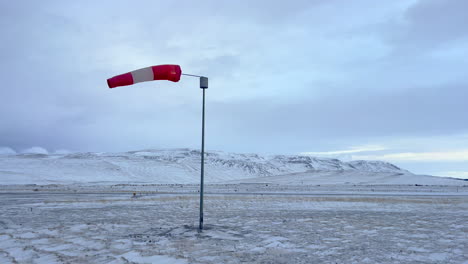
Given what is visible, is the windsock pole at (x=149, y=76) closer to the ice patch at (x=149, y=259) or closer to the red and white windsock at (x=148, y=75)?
the red and white windsock at (x=148, y=75)

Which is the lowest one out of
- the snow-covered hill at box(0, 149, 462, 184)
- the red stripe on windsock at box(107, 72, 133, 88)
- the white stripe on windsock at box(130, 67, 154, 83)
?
the snow-covered hill at box(0, 149, 462, 184)

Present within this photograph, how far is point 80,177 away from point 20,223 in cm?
7774

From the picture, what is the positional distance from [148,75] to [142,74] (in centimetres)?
18

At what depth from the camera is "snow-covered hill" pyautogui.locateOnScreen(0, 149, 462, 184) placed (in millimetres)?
81812

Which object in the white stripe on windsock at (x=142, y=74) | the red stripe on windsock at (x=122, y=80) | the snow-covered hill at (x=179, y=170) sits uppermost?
the white stripe on windsock at (x=142, y=74)

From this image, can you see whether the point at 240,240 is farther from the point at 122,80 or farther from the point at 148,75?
the point at 122,80

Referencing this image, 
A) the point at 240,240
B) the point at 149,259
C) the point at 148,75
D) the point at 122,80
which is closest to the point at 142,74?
the point at 148,75

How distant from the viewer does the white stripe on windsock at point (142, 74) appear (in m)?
10.8

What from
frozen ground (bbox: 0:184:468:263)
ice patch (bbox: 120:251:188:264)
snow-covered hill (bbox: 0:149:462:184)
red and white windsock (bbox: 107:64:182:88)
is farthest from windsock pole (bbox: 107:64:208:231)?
snow-covered hill (bbox: 0:149:462:184)

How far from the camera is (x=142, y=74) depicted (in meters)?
10.8

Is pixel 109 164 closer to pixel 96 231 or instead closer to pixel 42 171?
pixel 42 171

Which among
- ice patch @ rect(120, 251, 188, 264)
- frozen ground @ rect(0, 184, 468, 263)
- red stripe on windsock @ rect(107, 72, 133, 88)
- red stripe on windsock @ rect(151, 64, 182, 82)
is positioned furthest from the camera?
red stripe on windsock @ rect(151, 64, 182, 82)

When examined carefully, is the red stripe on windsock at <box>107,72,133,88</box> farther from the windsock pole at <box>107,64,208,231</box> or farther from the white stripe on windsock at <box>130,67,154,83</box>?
the white stripe on windsock at <box>130,67,154,83</box>

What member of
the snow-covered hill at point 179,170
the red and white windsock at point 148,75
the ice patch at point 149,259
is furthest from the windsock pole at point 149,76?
the snow-covered hill at point 179,170
